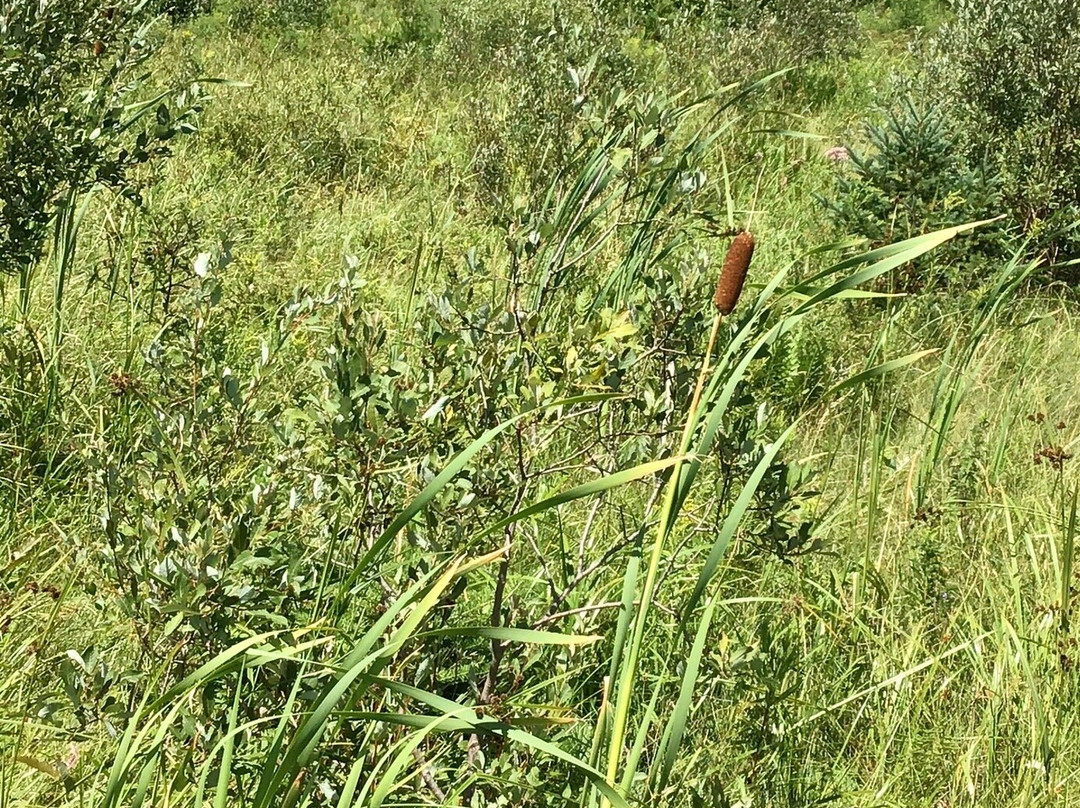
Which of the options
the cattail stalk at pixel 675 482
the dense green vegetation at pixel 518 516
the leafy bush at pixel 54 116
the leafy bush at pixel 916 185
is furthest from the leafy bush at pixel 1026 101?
the cattail stalk at pixel 675 482

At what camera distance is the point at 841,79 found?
1043 centimetres

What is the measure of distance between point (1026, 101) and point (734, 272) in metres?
5.92

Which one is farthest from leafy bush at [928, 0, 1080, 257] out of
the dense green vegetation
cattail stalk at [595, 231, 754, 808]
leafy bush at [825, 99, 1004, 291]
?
cattail stalk at [595, 231, 754, 808]

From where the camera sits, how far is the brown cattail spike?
1.19 metres

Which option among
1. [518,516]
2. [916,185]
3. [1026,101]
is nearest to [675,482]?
[518,516]

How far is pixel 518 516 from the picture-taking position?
1.22 m

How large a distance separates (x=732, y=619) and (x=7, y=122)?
2254 mm

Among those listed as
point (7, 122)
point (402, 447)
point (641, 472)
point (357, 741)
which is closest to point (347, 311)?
point (402, 447)

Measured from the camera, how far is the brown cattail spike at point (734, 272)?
1.19 m

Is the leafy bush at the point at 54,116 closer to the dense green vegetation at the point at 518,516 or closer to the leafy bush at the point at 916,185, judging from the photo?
the dense green vegetation at the point at 518,516

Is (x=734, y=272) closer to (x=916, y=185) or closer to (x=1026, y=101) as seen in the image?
(x=916, y=185)

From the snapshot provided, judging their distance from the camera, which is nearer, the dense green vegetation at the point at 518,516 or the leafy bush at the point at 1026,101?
the dense green vegetation at the point at 518,516

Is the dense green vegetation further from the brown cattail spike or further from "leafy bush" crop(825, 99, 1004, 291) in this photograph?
"leafy bush" crop(825, 99, 1004, 291)

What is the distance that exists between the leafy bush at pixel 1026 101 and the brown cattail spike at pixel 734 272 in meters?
5.00
